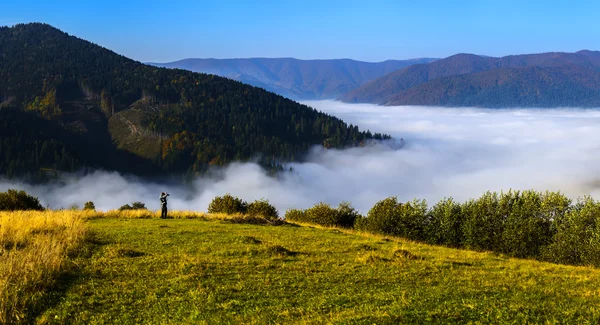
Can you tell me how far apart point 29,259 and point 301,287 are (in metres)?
11.2

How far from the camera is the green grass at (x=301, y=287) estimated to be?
42.0ft

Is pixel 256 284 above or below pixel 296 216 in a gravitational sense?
above

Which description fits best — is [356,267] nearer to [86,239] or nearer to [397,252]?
[397,252]

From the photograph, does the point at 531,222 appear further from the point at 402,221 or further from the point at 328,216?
the point at 328,216

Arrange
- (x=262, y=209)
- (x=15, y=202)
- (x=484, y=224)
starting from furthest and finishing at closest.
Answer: (x=262, y=209) → (x=484, y=224) → (x=15, y=202)

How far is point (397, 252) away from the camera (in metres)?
25.1

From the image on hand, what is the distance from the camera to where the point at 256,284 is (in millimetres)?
16422

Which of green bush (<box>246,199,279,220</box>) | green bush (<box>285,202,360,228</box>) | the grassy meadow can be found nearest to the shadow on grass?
the grassy meadow

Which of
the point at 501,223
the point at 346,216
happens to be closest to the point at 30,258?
the point at 346,216

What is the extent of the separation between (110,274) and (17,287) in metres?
3.65

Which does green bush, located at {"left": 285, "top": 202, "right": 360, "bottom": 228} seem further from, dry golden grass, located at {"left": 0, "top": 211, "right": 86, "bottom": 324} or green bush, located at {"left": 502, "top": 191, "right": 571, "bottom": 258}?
dry golden grass, located at {"left": 0, "top": 211, "right": 86, "bottom": 324}

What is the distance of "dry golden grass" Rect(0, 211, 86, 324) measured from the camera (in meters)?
13.0

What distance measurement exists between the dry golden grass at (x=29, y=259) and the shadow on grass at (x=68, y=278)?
0.16 m

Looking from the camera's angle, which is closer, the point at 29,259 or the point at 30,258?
the point at 29,259
